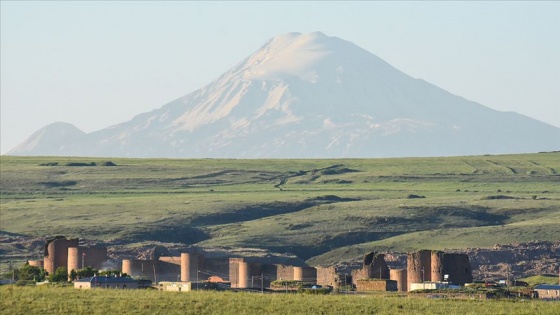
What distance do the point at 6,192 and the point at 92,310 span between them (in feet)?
427

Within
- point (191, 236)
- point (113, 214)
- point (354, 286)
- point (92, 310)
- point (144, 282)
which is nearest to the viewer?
point (92, 310)

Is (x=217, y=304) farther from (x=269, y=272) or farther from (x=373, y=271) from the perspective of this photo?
(x=269, y=272)

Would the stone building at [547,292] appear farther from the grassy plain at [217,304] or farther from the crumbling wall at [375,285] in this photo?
the grassy plain at [217,304]

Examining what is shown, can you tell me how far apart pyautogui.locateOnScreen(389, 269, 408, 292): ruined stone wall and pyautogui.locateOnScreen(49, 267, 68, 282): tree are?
1898 cm

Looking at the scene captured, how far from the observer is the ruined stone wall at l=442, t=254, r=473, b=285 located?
9619cm

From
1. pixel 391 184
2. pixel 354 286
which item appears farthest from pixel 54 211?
pixel 354 286

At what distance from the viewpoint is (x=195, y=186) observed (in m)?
197

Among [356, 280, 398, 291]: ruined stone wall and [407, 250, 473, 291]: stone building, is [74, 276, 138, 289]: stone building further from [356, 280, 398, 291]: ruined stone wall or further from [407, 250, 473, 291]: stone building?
[407, 250, 473, 291]: stone building

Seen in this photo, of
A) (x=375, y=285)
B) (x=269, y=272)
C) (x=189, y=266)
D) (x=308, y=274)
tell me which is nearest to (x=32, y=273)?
(x=189, y=266)

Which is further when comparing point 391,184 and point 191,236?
point 391,184

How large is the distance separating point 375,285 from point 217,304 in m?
28.0

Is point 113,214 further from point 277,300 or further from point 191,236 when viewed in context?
point 277,300

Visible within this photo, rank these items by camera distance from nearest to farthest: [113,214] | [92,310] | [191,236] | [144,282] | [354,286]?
[92,310] → [144,282] → [354,286] → [191,236] → [113,214]

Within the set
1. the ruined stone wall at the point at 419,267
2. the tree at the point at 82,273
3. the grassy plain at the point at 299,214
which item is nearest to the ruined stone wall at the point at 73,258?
the tree at the point at 82,273
